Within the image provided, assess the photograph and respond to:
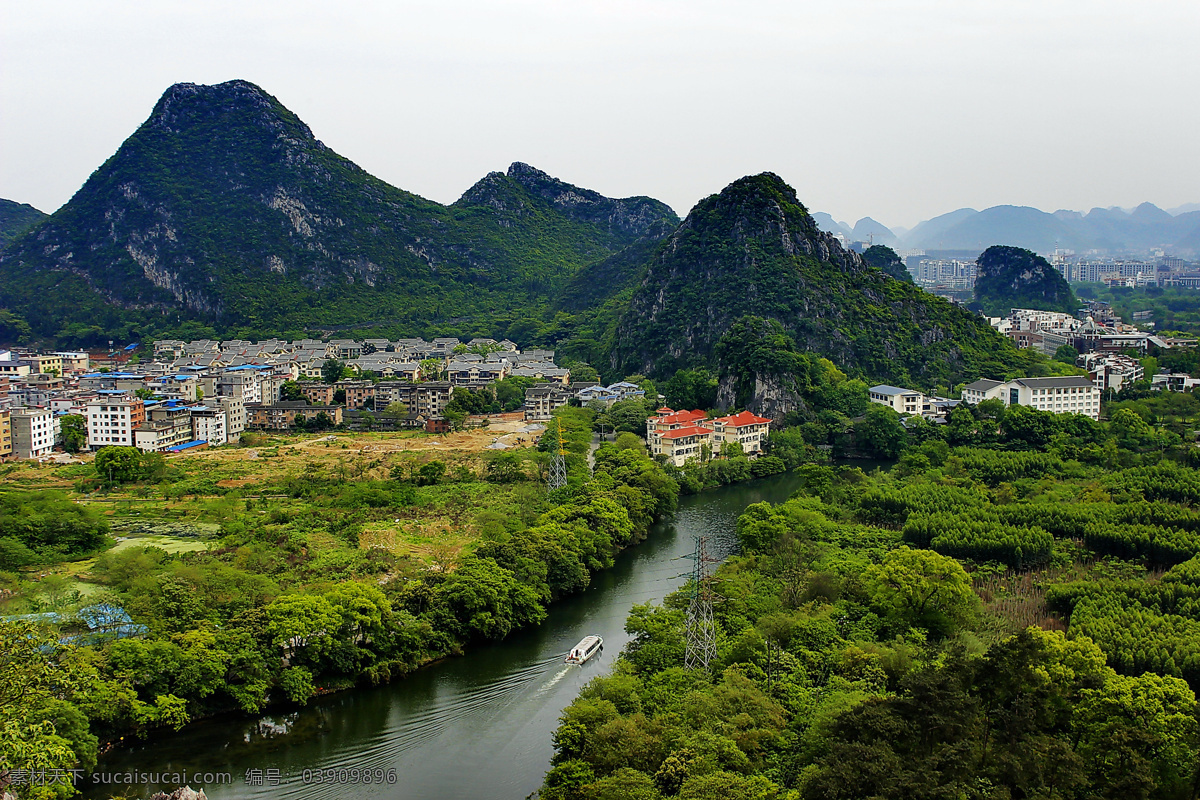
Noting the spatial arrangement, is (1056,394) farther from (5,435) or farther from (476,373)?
(5,435)

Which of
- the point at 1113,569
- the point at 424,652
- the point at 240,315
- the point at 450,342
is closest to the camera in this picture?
the point at 424,652

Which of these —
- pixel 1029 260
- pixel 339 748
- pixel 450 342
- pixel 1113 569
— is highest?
pixel 1029 260

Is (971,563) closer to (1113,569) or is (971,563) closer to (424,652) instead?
(1113,569)

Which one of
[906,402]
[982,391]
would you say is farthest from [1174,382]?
[906,402]

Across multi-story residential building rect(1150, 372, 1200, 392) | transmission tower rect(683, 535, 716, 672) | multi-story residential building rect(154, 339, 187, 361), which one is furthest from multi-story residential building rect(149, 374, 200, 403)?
multi-story residential building rect(1150, 372, 1200, 392)

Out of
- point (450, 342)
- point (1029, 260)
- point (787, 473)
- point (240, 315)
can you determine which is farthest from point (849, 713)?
point (1029, 260)

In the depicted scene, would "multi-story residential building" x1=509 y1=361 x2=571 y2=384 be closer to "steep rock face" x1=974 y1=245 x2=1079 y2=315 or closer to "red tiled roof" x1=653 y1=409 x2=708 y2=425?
"red tiled roof" x1=653 y1=409 x2=708 y2=425
